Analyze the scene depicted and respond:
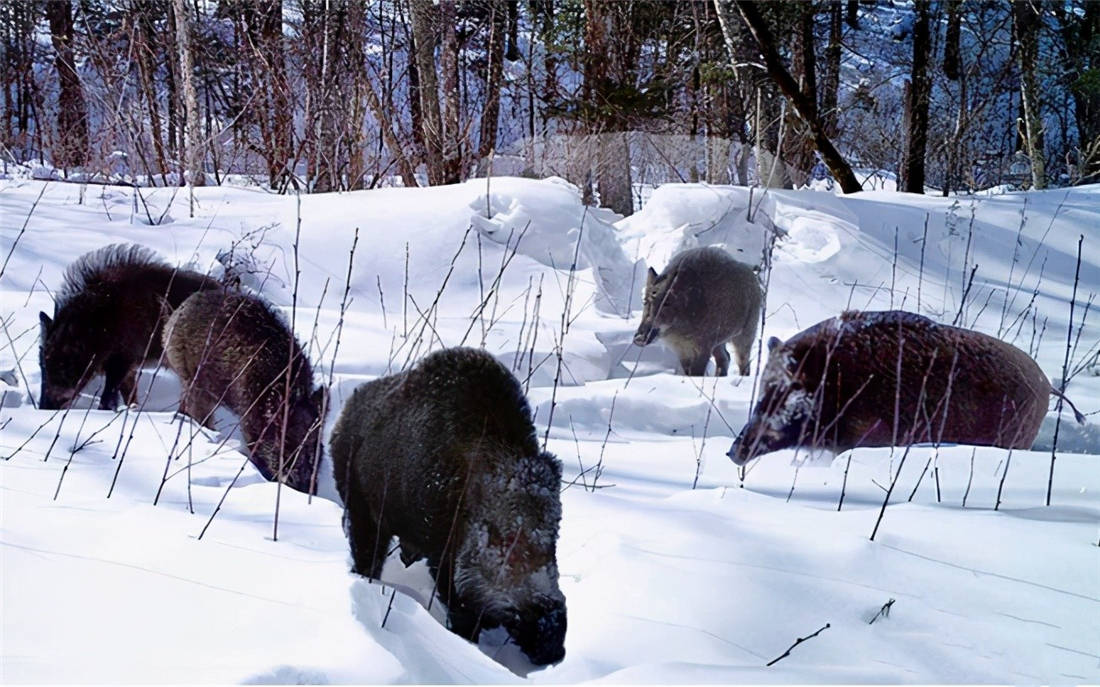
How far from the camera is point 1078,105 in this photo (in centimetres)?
391

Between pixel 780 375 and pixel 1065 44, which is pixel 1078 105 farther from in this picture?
pixel 780 375

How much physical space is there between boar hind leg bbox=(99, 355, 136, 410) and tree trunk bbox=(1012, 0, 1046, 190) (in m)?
3.65

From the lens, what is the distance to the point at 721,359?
119 inches

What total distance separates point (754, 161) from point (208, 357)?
229 centimetres

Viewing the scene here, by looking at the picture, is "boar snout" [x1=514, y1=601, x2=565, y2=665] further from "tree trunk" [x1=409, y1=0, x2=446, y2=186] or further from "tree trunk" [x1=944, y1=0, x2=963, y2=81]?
"tree trunk" [x1=409, y1=0, x2=446, y2=186]

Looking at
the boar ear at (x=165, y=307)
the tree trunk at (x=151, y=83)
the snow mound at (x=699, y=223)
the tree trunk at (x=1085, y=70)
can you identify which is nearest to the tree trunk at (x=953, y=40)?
the tree trunk at (x=1085, y=70)

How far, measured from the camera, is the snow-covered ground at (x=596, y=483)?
4.47 feet

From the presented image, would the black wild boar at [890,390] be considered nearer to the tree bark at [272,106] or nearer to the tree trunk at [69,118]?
the tree bark at [272,106]

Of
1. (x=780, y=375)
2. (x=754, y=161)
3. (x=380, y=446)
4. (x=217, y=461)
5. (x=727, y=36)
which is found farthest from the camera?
(x=727, y=36)

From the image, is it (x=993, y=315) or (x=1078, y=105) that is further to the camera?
(x=1078, y=105)

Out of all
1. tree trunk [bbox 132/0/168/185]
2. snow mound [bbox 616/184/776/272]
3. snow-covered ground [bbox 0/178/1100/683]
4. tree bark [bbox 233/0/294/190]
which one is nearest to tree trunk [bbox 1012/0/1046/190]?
snow-covered ground [bbox 0/178/1100/683]

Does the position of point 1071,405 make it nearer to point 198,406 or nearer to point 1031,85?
point 1031,85

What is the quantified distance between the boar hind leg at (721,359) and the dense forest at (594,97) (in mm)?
715

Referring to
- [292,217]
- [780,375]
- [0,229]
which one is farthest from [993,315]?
[0,229]
